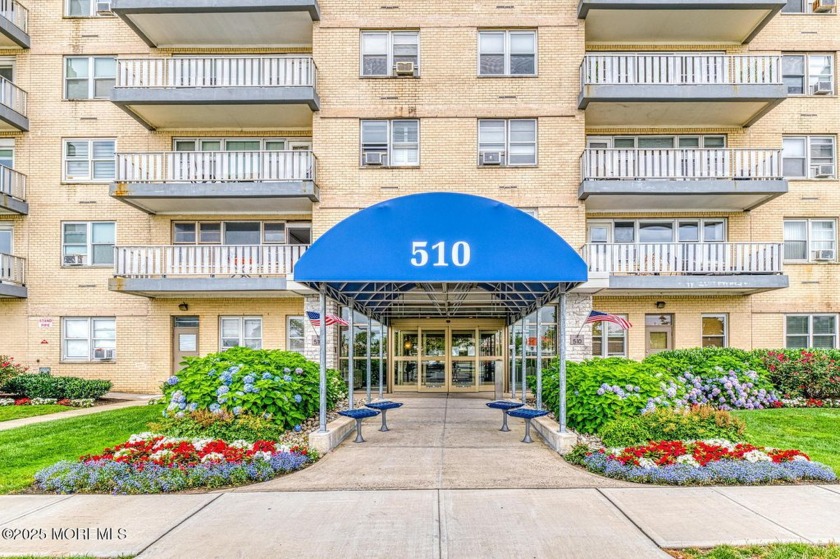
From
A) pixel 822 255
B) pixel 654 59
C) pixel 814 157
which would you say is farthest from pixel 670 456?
pixel 814 157

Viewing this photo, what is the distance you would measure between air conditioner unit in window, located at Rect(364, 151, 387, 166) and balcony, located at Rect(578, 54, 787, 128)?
6.28 metres

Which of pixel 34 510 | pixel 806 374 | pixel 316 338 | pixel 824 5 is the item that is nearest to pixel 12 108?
pixel 316 338

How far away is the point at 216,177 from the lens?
17672 mm

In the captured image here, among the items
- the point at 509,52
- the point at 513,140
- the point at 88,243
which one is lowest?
the point at 88,243

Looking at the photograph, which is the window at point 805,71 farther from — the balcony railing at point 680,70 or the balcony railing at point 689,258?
the balcony railing at point 689,258

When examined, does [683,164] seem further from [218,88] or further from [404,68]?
[218,88]

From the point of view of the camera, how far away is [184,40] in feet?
62.8

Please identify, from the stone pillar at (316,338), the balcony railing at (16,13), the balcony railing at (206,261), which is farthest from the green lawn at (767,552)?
the balcony railing at (16,13)

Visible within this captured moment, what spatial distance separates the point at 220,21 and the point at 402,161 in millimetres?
7213

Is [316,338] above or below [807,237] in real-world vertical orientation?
below

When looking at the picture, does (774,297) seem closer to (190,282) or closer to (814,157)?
(814,157)

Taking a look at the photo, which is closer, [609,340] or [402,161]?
[402,161]

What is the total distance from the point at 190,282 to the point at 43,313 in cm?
611

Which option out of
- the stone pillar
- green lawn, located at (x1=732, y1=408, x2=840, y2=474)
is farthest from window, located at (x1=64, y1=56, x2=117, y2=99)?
green lawn, located at (x1=732, y1=408, x2=840, y2=474)
